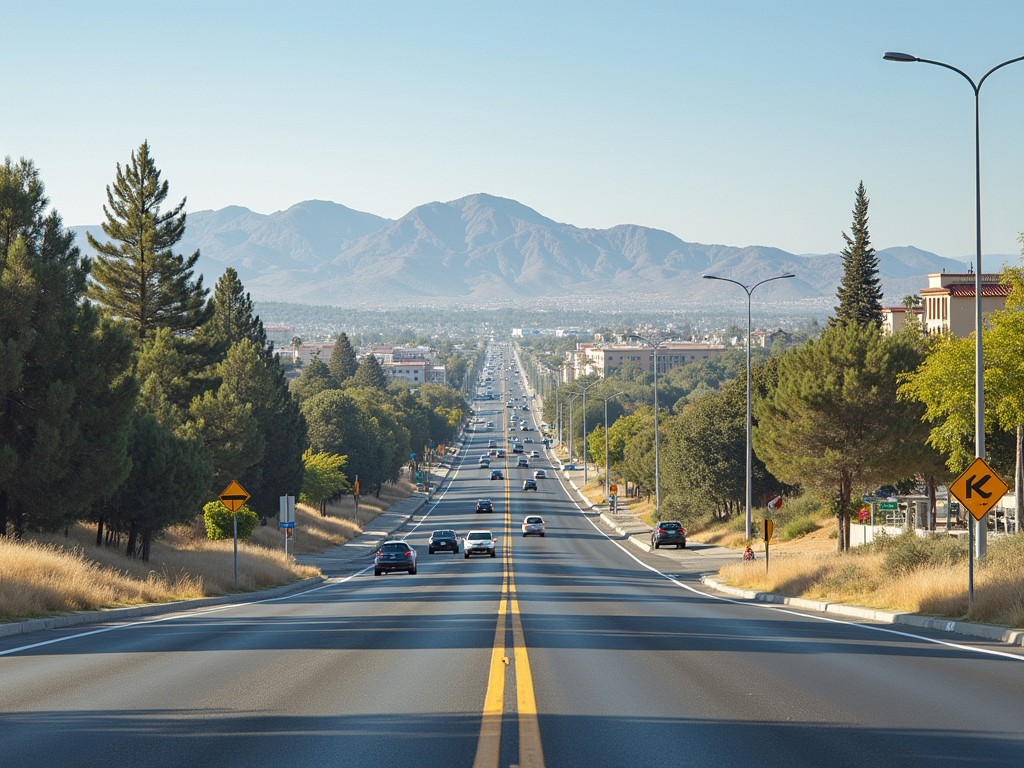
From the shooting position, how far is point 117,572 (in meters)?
27.7

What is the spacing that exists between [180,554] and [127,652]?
24417 millimetres

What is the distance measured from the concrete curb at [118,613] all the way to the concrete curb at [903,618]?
13.9m

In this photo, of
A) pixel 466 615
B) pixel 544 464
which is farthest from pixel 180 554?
pixel 544 464

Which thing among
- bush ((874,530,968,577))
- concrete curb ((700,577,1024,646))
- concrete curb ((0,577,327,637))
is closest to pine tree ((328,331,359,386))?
concrete curb ((0,577,327,637))

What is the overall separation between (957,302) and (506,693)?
336 feet

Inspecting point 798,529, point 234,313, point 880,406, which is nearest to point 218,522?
point 880,406

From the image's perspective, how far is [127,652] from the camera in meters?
13.2

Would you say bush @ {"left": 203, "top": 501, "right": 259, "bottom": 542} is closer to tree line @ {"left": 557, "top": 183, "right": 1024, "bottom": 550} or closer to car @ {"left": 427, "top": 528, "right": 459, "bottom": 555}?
car @ {"left": 427, "top": 528, "right": 459, "bottom": 555}

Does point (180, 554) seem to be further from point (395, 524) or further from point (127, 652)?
point (395, 524)

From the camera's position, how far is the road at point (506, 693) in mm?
7477

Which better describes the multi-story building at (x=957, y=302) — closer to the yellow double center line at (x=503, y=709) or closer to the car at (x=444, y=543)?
the car at (x=444, y=543)

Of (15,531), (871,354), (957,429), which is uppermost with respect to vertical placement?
(871,354)

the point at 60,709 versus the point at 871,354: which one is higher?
the point at 871,354

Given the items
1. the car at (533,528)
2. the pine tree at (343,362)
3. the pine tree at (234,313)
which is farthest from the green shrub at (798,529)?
the pine tree at (343,362)
